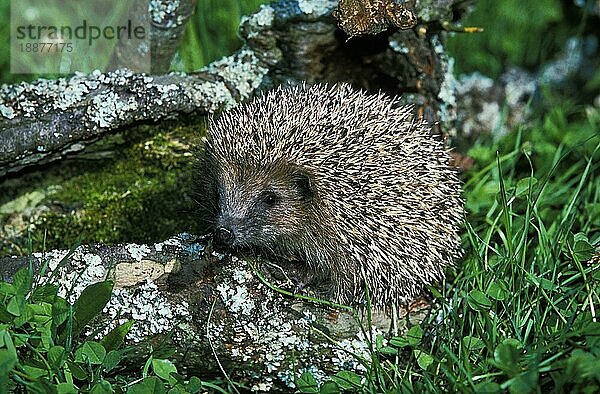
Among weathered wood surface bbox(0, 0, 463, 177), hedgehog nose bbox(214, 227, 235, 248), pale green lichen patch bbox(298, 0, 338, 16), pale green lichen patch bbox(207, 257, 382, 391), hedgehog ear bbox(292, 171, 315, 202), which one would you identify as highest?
pale green lichen patch bbox(298, 0, 338, 16)

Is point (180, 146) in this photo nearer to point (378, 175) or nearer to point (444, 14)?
point (378, 175)

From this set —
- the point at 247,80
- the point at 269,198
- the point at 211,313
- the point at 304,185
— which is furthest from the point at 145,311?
the point at 247,80

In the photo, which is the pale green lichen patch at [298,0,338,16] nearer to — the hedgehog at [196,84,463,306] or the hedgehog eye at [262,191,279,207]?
the hedgehog at [196,84,463,306]

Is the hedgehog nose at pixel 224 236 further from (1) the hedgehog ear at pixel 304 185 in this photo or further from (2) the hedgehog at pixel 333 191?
(1) the hedgehog ear at pixel 304 185

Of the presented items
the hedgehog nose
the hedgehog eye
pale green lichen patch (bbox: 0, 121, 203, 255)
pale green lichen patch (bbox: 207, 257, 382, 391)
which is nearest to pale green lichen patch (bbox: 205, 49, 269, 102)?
pale green lichen patch (bbox: 0, 121, 203, 255)

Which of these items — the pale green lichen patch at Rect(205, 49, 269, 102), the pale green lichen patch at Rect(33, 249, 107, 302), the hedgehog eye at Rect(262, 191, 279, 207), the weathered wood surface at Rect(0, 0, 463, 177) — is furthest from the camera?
the pale green lichen patch at Rect(205, 49, 269, 102)

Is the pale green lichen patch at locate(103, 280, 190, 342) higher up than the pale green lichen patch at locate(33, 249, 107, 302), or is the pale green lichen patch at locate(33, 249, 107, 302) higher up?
the pale green lichen patch at locate(33, 249, 107, 302)

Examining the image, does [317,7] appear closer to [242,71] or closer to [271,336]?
[242,71]

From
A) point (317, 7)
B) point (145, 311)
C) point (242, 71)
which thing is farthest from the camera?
point (242, 71)
